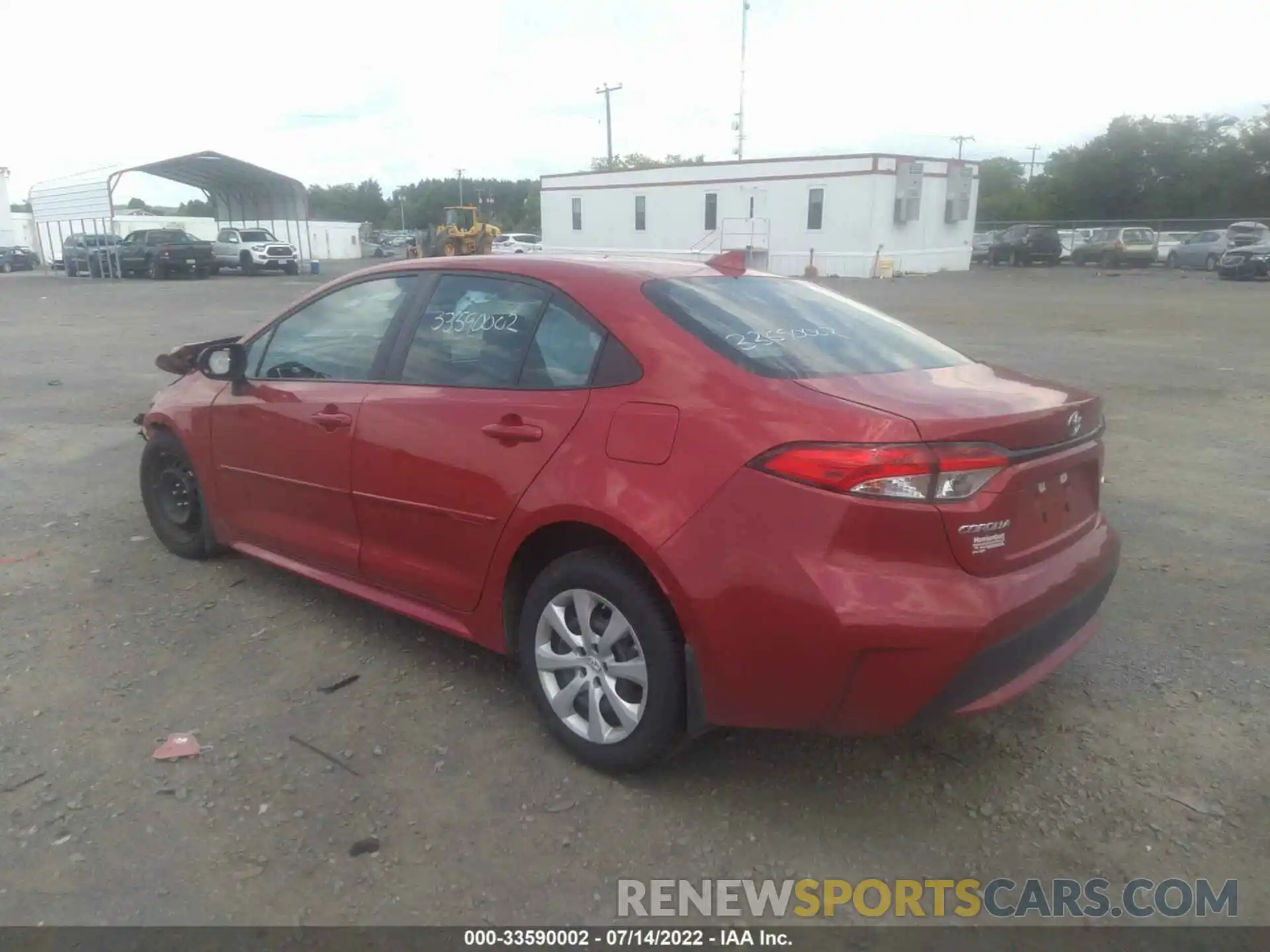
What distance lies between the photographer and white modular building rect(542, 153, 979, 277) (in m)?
36.6

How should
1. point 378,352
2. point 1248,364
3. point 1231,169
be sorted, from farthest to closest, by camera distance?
1. point 1231,169
2. point 1248,364
3. point 378,352

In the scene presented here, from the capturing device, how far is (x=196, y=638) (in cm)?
419

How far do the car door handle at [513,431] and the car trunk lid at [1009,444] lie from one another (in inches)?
34.9

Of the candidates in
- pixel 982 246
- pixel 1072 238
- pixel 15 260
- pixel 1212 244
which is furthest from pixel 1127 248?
pixel 15 260

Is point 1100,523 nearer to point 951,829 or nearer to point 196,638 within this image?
point 951,829

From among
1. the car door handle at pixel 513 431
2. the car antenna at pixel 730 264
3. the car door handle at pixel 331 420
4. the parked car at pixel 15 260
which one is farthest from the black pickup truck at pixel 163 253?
the car door handle at pixel 513 431

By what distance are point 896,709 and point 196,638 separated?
2969 millimetres

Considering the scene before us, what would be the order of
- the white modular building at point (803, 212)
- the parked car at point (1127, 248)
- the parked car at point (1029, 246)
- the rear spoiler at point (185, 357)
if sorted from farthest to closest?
the parked car at point (1029, 246)
the parked car at point (1127, 248)
the white modular building at point (803, 212)
the rear spoiler at point (185, 357)

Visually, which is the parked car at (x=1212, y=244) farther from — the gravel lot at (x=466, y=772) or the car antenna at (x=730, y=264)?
the car antenna at (x=730, y=264)

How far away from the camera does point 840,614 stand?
2.60 metres

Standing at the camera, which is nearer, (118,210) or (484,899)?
(484,899)

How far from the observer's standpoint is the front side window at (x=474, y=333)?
135 inches

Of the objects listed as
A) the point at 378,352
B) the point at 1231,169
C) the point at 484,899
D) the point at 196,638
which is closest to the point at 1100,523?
the point at 484,899

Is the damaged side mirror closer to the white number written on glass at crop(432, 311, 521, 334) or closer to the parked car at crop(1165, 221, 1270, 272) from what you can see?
the white number written on glass at crop(432, 311, 521, 334)
